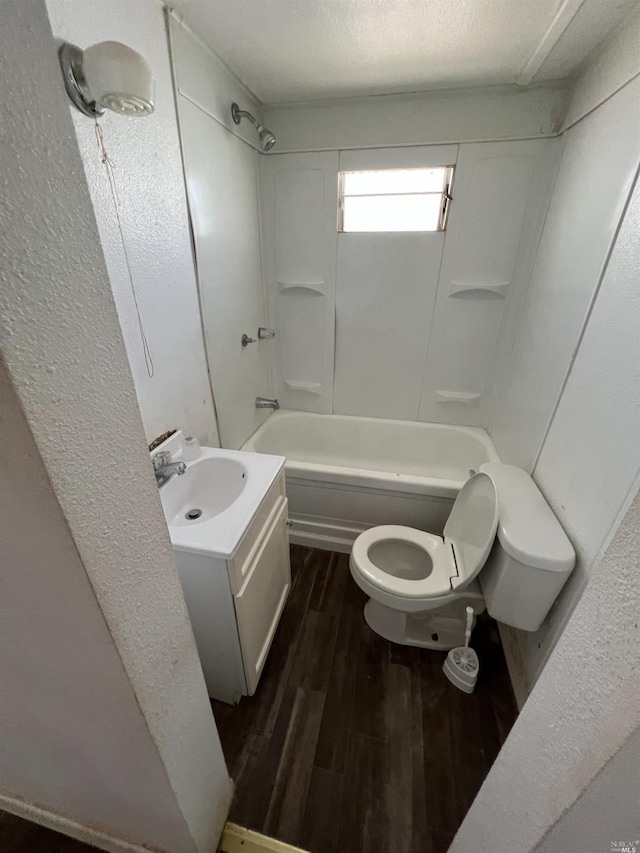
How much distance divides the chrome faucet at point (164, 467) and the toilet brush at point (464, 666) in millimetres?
1174

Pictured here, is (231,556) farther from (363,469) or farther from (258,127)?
(258,127)

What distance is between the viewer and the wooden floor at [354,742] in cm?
98

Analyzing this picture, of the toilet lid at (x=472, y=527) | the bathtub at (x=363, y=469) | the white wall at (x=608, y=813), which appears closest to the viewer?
the white wall at (x=608, y=813)

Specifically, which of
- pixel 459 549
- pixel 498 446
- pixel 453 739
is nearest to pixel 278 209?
pixel 498 446

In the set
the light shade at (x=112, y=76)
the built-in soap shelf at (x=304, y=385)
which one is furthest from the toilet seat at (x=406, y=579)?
the light shade at (x=112, y=76)

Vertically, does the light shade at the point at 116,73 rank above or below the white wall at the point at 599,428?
above

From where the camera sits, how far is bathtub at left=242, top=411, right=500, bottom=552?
1.78 meters

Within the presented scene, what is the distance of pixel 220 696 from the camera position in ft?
4.14

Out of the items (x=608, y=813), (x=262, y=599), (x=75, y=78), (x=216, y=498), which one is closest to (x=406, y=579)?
(x=262, y=599)

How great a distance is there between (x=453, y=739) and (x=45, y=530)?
146cm

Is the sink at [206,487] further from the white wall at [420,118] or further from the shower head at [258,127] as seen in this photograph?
the white wall at [420,118]

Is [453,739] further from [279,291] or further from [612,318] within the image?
[279,291]

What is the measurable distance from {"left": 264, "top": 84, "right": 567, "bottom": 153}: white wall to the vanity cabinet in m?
1.82

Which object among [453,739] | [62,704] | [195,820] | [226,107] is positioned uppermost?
[226,107]
